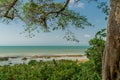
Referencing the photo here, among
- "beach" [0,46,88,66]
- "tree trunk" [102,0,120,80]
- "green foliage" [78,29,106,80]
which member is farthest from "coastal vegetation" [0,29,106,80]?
"beach" [0,46,88,66]

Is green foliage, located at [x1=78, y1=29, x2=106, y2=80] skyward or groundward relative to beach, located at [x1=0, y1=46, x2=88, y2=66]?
skyward

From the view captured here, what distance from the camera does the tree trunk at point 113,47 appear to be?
7359 millimetres

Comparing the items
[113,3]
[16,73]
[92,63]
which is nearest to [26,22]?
[16,73]

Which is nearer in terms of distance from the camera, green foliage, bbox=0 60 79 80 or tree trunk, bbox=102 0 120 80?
tree trunk, bbox=102 0 120 80

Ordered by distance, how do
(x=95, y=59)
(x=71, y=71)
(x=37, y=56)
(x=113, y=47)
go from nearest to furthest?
1. (x=113, y=47)
2. (x=95, y=59)
3. (x=71, y=71)
4. (x=37, y=56)

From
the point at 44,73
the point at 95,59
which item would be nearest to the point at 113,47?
the point at 95,59

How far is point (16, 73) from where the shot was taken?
46.5ft

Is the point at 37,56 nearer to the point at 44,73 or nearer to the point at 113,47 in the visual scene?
the point at 44,73

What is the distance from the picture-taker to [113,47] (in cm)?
739

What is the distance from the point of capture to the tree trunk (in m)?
7.36

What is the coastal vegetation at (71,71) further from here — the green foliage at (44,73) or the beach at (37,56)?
the beach at (37,56)

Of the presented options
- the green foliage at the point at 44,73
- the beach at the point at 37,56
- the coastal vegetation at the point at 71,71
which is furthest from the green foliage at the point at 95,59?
the beach at the point at 37,56

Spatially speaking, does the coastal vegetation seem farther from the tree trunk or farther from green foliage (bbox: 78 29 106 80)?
the tree trunk

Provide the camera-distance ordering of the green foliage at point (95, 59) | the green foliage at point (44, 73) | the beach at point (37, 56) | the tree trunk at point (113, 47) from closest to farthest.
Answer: the tree trunk at point (113, 47) < the green foliage at point (95, 59) < the green foliage at point (44, 73) < the beach at point (37, 56)
